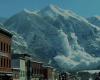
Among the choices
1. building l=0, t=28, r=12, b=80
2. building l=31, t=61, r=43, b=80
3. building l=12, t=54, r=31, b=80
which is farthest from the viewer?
building l=31, t=61, r=43, b=80

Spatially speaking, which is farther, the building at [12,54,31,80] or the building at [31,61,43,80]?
the building at [31,61,43,80]

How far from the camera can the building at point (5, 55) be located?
106m

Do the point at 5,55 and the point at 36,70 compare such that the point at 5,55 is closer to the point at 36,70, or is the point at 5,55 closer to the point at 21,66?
the point at 21,66

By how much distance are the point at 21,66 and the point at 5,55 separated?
29857 millimetres

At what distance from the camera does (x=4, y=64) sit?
110 meters

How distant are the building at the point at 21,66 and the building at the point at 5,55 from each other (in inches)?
588

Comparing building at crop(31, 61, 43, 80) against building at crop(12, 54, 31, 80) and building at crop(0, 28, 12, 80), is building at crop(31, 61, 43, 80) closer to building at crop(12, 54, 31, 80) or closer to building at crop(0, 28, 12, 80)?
building at crop(12, 54, 31, 80)

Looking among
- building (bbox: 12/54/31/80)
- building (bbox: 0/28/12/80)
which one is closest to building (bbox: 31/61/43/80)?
building (bbox: 12/54/31/80)

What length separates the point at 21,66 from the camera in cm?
13950

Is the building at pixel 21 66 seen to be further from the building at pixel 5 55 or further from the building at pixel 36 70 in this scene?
the building at pixel 5 55

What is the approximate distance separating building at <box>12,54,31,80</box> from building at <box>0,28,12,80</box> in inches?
588

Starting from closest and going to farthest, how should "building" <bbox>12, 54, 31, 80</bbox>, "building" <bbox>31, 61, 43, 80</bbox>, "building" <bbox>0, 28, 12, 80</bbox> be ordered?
"building" <bbox>0, 28, 12, 80</bbox> → "building" <bbox>12, 54, 31, 80</bbox> → "building" <bbox>31, 61, 43, 80</bbox>

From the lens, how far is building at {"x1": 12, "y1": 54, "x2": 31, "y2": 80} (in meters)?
133

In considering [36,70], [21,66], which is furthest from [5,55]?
[36,70]
